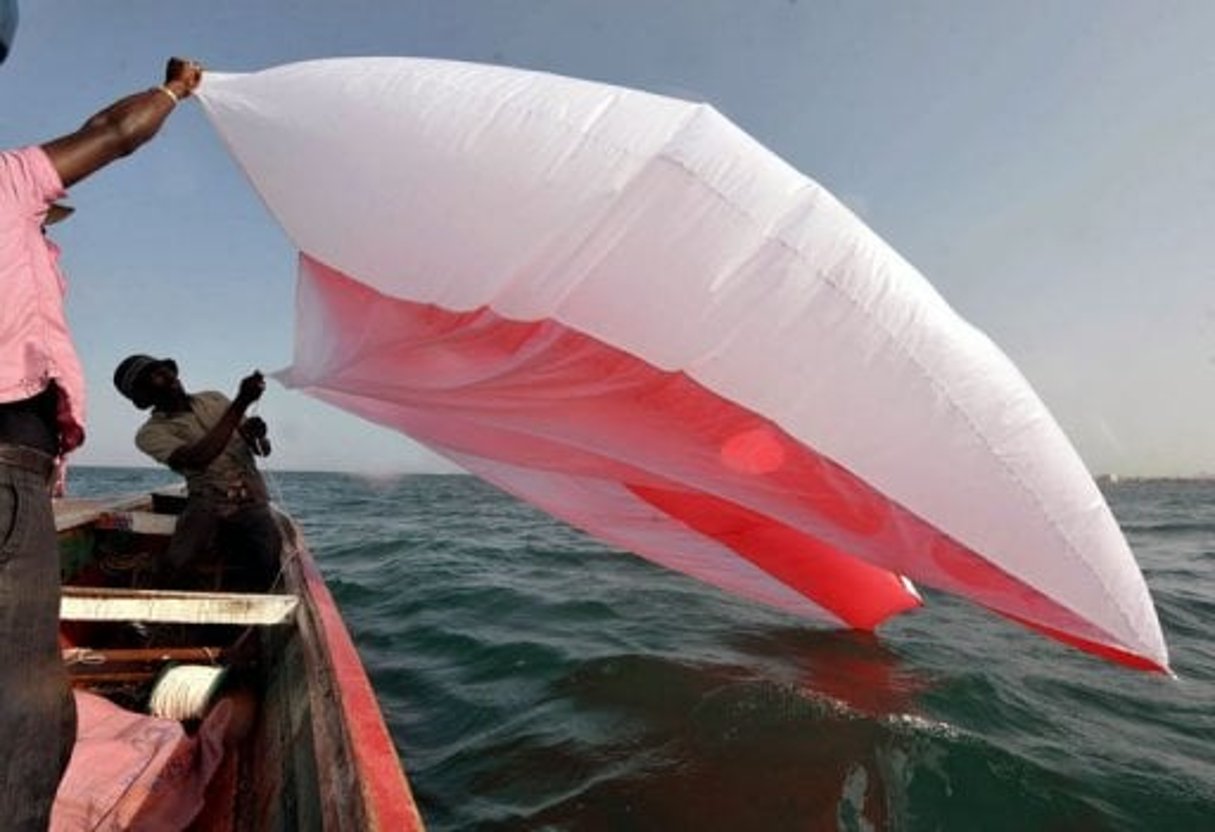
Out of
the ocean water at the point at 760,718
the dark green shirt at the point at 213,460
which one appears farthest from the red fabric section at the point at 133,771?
the dark green shirt at the point at 213,460

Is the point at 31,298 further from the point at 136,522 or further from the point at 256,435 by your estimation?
the point at 136,522

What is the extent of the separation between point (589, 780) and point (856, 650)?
4014 mm

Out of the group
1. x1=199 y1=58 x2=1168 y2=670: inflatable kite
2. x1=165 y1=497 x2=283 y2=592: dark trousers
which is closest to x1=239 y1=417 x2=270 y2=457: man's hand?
x1=165 y1=497 x2=283 y2=592: dark trousers

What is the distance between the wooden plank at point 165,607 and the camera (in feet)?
11.4

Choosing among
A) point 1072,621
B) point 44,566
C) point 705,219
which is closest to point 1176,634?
point 1072,621

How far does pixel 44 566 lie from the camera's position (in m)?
1.73

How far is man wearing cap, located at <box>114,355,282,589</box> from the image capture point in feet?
16.0

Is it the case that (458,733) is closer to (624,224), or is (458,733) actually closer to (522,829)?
(522,829)

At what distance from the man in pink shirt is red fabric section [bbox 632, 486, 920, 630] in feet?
11.2

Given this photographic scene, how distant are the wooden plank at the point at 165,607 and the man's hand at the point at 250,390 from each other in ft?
4.59

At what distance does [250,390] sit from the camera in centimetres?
461

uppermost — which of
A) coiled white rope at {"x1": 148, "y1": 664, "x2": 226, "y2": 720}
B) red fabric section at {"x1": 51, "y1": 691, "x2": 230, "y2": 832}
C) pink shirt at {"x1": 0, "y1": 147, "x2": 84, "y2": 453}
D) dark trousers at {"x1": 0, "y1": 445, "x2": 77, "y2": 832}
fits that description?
pink shirt at {"x1": 0, "y1": 147, "x2": 84, "y2": 453}

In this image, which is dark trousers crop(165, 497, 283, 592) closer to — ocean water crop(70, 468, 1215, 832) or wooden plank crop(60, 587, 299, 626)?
wooden plank crop(60, 587, 299, 626)

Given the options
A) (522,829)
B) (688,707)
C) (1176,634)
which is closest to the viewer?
(522,829)
